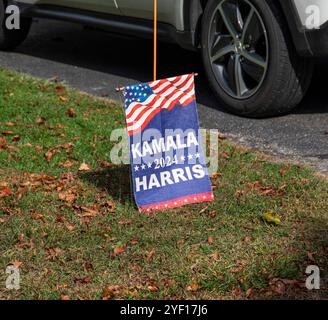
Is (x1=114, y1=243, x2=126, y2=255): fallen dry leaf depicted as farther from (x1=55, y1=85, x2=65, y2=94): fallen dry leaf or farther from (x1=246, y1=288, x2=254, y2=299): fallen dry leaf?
(x1=55, y1=85, x2=65, y2=94): fallen dry leaf

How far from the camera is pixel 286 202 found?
4871 mm

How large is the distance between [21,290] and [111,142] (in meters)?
2.11

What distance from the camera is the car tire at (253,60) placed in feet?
19.9

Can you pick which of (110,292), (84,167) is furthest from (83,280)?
(84,167)

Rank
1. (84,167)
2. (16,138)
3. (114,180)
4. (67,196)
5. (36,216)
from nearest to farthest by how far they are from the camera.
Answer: (36,216)
(67,196)
(114,180)
(84,167)
(16,138)

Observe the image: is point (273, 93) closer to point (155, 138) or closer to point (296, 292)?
point (155, 138)

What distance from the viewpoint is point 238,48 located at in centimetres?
636

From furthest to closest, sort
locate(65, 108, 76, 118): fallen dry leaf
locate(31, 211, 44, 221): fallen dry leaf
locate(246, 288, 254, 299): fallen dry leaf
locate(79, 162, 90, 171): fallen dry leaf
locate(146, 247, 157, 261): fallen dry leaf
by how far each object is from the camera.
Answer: locate(65, 108, 76, 118): fallen dry leaf, locate(79, 162, 90, 171): fallen dry leaf, locate(31, 211, 44, 221): fallen dry leaf, locate(146, 247, 157, 261): fallen dry leaf, locate(246, 288, 254, 299): fallen dry leaf

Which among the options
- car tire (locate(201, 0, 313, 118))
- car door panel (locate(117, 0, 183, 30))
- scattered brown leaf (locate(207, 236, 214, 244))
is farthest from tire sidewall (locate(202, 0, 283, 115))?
scattered brown leaf (locate(207, 236, 214, 244))

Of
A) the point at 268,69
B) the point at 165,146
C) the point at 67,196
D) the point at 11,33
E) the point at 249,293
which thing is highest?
the point at 11,33

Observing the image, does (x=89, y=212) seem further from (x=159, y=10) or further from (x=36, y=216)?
(x=159, y=10)

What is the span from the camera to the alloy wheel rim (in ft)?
20.5

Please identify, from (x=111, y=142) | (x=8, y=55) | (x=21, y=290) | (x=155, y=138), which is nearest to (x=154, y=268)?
(x=21, y=290)

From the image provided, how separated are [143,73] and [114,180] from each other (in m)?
2.98
